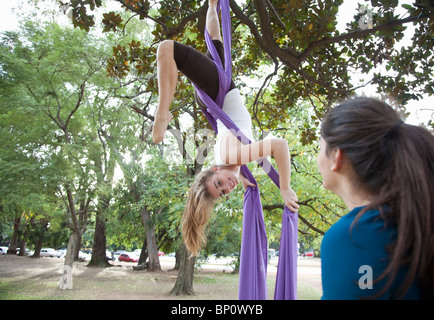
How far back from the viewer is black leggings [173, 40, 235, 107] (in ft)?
5.08

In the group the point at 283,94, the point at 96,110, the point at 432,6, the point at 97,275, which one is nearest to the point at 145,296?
the point at 97,275

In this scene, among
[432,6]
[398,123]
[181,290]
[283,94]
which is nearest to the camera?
[398,123]

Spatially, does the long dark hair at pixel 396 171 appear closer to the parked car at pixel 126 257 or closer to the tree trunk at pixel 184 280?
the tree trunk at pixel 184 280

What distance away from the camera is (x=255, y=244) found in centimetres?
172

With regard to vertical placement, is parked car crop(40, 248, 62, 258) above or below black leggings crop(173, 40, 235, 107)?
below

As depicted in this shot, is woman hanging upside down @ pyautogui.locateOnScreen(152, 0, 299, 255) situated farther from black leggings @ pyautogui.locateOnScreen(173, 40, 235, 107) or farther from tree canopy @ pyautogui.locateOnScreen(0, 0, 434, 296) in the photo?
tree canopy @ pyautogui.locateOnScreen(0, 0, 434, 296)

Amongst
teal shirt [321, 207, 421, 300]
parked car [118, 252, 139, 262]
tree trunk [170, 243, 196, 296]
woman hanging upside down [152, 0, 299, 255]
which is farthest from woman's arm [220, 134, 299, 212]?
parked car [118, 252, 139, 262]

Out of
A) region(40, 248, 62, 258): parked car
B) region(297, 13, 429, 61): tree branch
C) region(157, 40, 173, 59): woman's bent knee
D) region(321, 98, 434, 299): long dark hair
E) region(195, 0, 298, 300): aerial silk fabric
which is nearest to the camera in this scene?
region(321, 98, 434, 299): long dark hair

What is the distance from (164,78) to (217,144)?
48 cm

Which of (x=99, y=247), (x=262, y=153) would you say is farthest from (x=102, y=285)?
(x=262, y=153)

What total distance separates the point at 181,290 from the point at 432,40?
26.7 ft

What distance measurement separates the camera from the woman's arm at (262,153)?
156cm

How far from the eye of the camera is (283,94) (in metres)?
3.58
